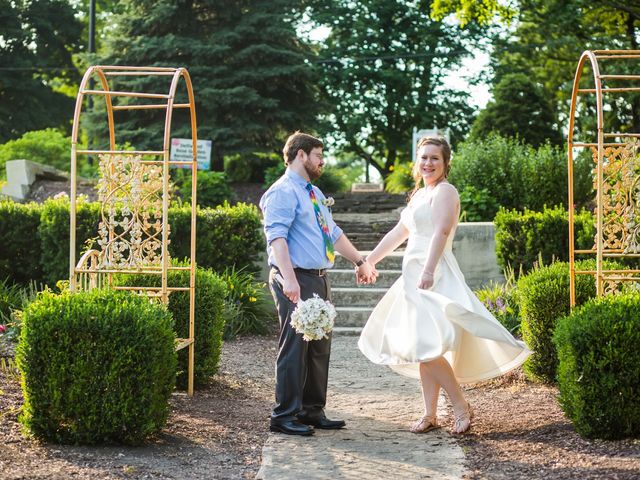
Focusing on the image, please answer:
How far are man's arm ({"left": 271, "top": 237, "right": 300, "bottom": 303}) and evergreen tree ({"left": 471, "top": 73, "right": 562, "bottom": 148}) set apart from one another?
→ 1433 cm

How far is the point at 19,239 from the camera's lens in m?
11.4

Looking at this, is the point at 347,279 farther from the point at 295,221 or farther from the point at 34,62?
the point at 34,62

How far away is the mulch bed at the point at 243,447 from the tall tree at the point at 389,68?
2201 centimetres

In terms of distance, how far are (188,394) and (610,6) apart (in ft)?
50.9

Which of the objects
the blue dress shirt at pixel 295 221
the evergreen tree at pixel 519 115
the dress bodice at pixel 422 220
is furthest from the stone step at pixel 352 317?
the evergreen tree at pixel 519 115

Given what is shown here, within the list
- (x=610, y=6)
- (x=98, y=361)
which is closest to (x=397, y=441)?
(x=98, y=361)

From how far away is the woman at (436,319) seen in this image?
18.0 feet

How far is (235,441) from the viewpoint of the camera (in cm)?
558

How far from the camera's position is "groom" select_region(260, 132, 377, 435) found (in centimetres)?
557

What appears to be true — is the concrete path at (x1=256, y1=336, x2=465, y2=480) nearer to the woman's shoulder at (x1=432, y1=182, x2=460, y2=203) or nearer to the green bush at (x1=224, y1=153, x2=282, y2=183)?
the woman's shoulder at (x1=432, y1=182, x2=460, y2=203)

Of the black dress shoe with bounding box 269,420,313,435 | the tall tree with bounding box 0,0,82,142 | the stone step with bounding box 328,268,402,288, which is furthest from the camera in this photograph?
the tall tree with bounding box 0,0,82,142

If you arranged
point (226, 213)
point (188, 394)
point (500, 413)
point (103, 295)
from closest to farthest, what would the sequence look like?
point (103, 295) → point (500, 413) → point (188, 394) → point (226, 213)

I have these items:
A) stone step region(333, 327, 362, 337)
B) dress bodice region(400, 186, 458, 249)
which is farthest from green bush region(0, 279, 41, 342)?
dress bodice region(400, 186, 458, 249)

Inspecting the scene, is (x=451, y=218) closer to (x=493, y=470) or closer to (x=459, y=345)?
(x=459, y=345)
